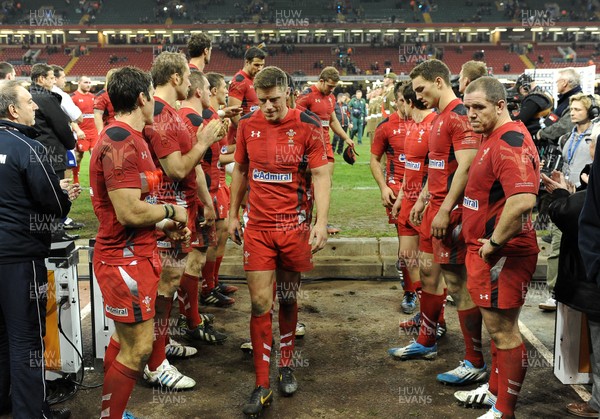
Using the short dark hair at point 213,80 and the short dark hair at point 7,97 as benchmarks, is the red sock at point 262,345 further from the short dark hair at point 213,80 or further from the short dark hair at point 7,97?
the short dark hair at point 213,80

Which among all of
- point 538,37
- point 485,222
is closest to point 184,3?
point 538,37

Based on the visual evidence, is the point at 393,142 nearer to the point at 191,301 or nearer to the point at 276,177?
the point at 276,177

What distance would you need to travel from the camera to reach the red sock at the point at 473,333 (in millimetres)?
4793

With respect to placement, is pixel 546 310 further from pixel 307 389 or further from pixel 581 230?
pixel 581 230

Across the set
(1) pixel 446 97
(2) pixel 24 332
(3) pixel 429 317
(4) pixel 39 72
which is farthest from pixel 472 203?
(4) pixel 39 72

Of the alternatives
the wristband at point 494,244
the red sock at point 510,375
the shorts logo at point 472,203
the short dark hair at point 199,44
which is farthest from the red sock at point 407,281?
the short dark hair at point 199,44

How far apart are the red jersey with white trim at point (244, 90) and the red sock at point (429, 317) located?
13.5 ft

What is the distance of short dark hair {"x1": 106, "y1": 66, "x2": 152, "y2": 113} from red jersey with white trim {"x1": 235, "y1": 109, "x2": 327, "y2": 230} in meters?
1.14

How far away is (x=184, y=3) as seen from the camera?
58688mm

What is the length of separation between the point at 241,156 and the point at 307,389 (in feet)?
6.49

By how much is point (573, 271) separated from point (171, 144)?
3065mm


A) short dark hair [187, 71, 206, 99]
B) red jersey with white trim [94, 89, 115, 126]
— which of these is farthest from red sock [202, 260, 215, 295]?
red jersey with white trim [94, 89, 115, 126]

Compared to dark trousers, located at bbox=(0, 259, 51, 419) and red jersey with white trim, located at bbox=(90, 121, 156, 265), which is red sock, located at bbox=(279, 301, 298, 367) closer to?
red jersey with white trim, located at bbox=(90, 121, 156, 265)

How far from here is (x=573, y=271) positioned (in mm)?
4098
